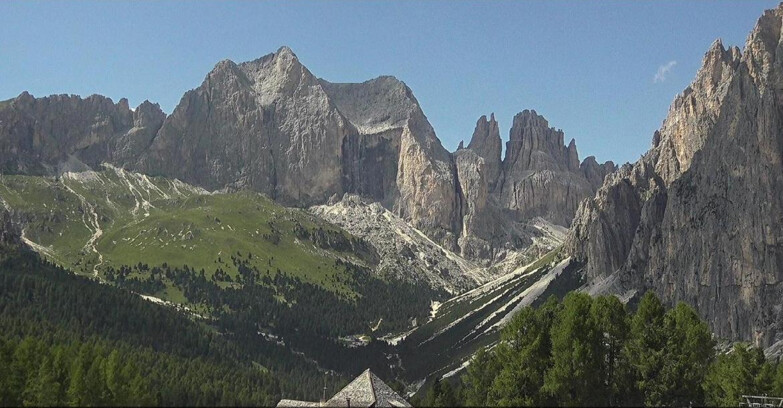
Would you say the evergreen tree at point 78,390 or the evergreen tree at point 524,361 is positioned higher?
the evergreen tree at point 524,361

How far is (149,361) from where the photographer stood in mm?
173875

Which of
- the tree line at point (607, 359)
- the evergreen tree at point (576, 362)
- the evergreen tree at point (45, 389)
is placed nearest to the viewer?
the evergreen tree at point (576, 362)

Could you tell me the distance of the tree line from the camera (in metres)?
82.8

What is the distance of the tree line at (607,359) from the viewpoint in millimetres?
82812

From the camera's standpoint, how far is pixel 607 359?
3484 inches

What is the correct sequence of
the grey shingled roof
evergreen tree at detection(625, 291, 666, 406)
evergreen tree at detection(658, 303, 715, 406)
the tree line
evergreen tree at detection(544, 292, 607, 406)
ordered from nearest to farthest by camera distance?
the grey shingled roof → evergreen tree at detection(544, 292, 607, 406) → the tree line → evergreen tree at detection(658, 303, 715, 406) → evergreen tree at detection(625, 291, 666, 406)

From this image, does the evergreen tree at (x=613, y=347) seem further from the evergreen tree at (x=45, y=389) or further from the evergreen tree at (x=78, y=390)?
the evergreen tree at (x=45, y=389)

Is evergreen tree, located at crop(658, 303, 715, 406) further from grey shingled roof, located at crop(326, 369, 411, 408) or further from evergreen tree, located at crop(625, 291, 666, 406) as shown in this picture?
grey shingled roof, located at crop(326, 369, 411, 408)

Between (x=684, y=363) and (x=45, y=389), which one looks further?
(x=684, y=363)

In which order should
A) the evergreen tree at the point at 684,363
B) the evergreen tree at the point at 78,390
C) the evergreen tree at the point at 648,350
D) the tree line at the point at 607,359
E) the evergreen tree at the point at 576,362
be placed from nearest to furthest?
the evergreen tree at the point at 78,390
the evergreen tree at the point at 576,362
the tree line at the point at 607,359
the evergreen tree at the point at 684,363
the evergreen tree at the point at 648,350

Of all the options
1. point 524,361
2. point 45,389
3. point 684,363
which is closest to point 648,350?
point 684,363

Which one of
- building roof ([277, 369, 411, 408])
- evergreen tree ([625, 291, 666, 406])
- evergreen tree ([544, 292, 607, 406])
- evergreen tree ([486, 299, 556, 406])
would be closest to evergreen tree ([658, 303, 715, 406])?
evergreen tree ([625, 291, 666, 406])

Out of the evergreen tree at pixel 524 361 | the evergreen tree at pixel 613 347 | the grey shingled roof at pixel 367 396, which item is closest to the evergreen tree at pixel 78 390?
the grey shingled roof at pixel 367 396

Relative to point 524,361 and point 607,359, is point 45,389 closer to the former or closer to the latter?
point 524,361
